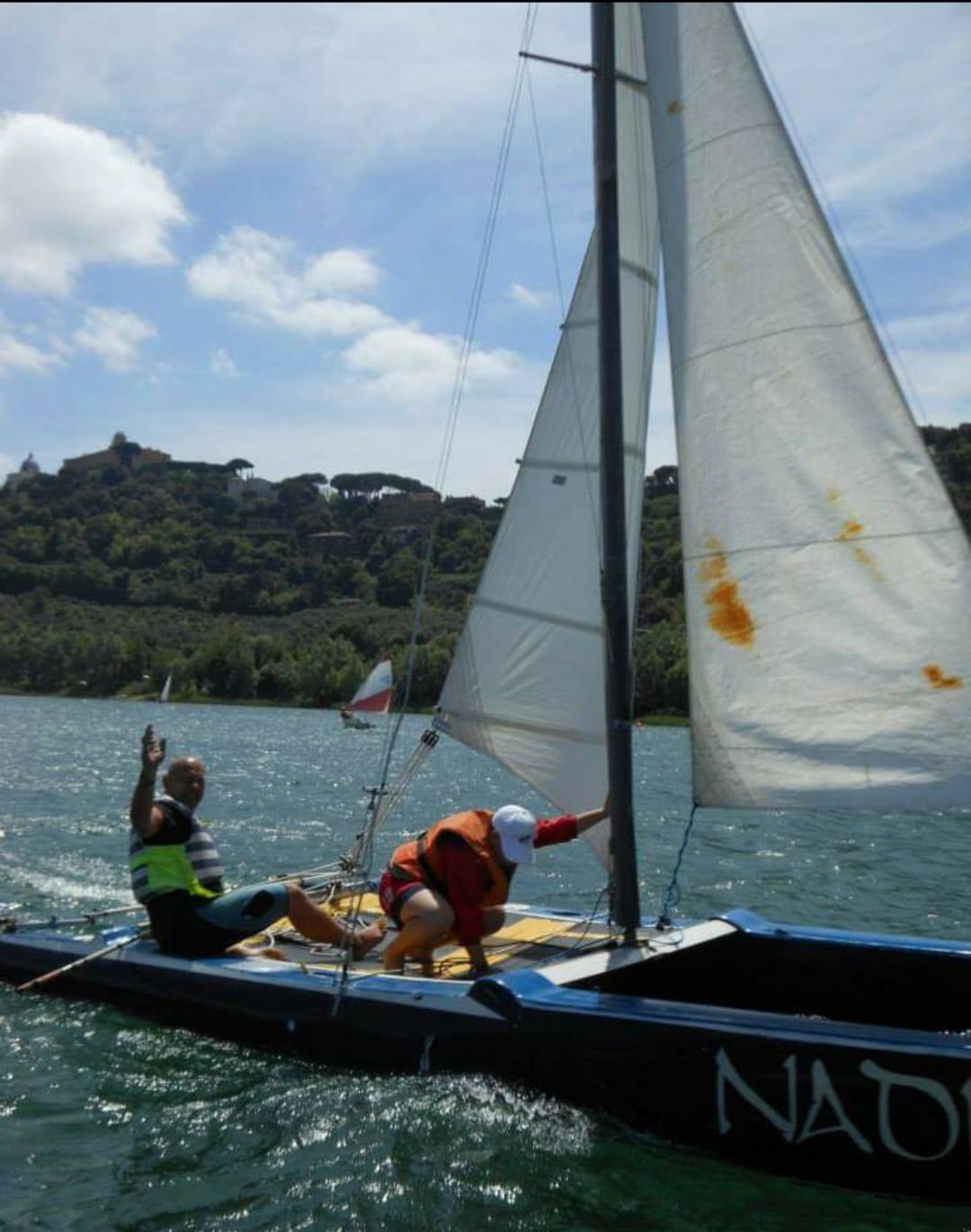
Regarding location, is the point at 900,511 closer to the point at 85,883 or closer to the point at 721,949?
the point at 721,949

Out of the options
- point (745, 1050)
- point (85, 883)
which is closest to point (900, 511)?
point (745, 1050)

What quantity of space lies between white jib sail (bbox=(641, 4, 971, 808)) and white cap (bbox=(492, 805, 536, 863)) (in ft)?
3.69

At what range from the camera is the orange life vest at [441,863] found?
7.01 metres

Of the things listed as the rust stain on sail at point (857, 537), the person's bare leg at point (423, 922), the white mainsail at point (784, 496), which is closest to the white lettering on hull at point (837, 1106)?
the white mainsail at point (784, 496)

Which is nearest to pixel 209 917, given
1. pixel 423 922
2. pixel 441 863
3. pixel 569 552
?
pixel 423 922

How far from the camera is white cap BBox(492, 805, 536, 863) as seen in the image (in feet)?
22.8

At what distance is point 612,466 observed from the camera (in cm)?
694

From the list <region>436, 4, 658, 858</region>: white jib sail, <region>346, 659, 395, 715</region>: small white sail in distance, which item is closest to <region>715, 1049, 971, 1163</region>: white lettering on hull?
<region>436, 4, 658, 858</region>: white jib sail

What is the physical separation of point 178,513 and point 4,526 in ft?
81.5

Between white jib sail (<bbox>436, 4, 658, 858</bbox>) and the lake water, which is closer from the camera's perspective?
the lake water

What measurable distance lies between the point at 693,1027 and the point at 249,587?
129719 millimetres

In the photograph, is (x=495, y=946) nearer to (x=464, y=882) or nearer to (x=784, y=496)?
(x=464, y=882)

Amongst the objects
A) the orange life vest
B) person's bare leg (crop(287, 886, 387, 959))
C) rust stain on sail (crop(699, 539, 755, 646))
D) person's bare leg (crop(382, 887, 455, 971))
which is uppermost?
rust stain on sail (crop(699, 539, 755, 646))

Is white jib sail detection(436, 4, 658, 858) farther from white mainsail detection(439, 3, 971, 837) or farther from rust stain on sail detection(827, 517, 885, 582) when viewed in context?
rust stain on sail detection(827, 517, 885, 582)
